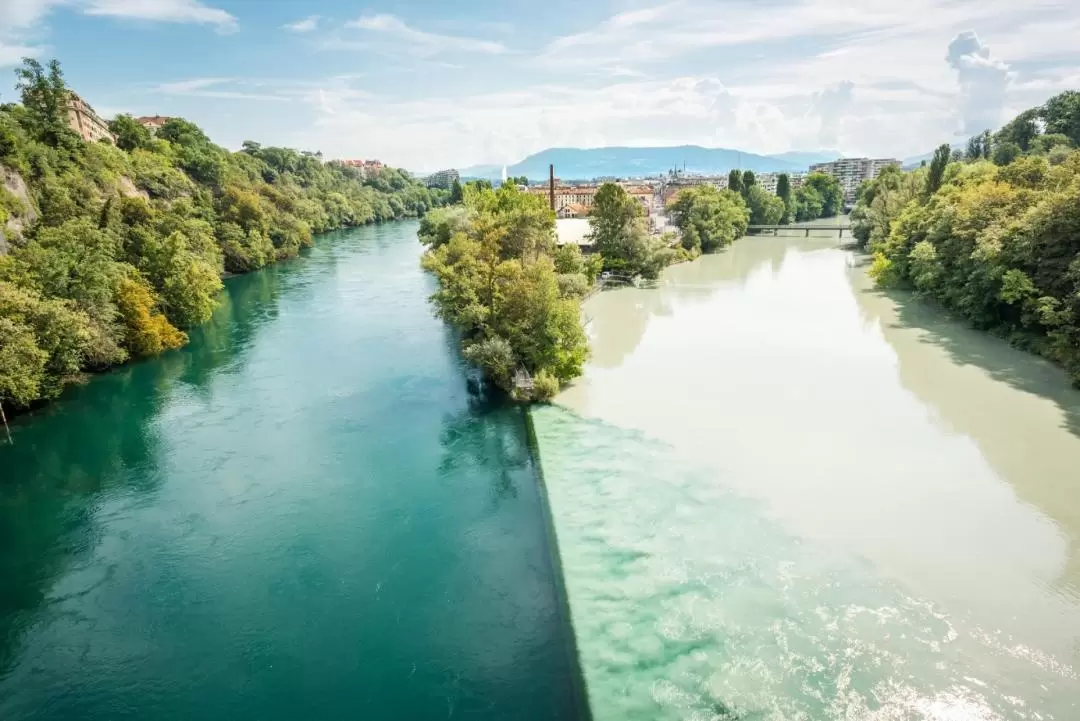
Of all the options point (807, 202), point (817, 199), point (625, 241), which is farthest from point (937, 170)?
point (817, 199)

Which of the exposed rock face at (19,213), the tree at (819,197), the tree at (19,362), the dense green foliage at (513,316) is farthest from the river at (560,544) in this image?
the tree at (819,197)

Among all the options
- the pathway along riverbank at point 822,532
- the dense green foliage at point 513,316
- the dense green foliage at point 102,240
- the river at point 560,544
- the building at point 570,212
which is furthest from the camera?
the building at point 570,212

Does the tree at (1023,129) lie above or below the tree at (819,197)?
above

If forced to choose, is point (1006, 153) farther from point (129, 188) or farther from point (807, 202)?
point (129, 188)

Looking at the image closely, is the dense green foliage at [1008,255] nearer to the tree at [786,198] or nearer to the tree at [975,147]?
the tree at [786,198]

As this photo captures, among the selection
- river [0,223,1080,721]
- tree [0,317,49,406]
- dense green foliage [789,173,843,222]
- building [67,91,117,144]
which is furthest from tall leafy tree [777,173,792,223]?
tree [0,317,49,406]

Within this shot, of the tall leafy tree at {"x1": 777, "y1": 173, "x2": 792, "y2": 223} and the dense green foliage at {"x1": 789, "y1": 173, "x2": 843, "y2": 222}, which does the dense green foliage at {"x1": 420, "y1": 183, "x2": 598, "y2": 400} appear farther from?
the dense green foliage at {"x1": 789, "y1": 173, "x2": 843, "y2": 222}
